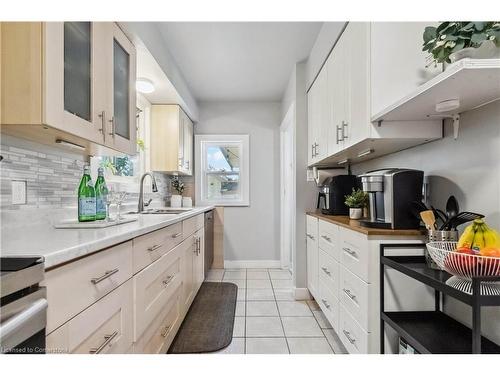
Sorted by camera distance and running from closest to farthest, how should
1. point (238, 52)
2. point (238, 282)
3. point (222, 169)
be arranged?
point (238, 52)
point (238, 282)
point (222, 169)

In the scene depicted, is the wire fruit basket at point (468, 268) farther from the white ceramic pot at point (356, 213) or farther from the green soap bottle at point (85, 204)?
the green soap bottle at point (85, 204)

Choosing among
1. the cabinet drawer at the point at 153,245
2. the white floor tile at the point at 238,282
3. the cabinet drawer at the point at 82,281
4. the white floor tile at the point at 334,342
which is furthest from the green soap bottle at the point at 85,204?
the white floor tile at the point at 238,282

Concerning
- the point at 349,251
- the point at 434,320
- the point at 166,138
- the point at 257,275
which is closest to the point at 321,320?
the point at 349,251

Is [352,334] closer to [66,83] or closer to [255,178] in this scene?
[66,83]

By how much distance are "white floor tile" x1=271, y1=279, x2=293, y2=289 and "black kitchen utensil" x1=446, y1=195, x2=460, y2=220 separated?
7.65 ft

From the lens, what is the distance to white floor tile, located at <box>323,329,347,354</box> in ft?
6.46

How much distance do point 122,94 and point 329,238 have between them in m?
1.77

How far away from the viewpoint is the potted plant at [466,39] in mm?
987

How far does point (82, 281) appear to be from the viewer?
911 millimetres

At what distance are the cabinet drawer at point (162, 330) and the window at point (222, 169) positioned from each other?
2.43 metres

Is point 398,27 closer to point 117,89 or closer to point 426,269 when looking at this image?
point 426,269

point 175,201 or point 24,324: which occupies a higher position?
point 175,201
